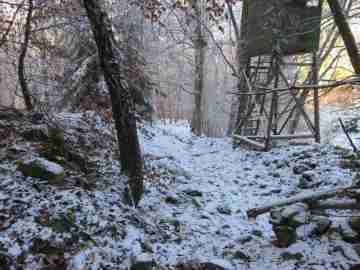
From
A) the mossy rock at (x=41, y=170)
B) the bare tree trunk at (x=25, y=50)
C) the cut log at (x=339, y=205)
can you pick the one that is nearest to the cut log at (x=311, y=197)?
the cut log at (x=339, y=205)

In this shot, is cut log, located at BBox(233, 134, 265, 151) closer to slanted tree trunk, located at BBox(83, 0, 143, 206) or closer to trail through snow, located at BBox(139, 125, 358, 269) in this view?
trail through snow, located at BBox(139, 125, 358, 269)

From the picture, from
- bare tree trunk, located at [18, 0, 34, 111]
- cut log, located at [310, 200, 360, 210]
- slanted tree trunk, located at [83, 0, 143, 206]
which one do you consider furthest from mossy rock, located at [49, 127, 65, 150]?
cut log, located at [310, 200, 360, 210]

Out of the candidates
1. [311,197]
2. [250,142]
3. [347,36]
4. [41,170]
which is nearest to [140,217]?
[41,170]

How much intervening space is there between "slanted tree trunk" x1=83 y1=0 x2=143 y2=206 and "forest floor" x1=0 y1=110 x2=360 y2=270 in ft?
0.82

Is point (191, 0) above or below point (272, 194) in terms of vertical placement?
above

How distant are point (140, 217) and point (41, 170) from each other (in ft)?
4.75

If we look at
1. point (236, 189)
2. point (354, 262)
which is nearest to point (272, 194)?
point (236, 189)

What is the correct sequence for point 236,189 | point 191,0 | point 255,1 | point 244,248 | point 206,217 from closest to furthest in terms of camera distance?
point 244,248 → point 191,0 → point 206,217 → point 236,189 → point 255,1

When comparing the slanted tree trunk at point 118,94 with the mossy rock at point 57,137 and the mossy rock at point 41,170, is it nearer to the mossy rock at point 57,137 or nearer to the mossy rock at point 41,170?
the mossy rock at point 41,170

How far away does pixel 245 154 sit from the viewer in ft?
30.4

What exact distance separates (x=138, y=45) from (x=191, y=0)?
7.62m

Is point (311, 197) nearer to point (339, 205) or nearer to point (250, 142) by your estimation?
point (339, 205)

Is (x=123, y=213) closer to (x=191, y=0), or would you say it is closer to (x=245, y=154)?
(x=191, y=0)

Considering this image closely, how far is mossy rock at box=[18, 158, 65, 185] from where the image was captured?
158 inches
